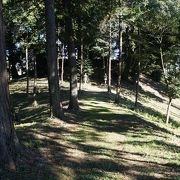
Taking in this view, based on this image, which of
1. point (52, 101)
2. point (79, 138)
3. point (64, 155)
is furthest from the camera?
point (52, 101)

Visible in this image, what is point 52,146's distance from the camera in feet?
42.9

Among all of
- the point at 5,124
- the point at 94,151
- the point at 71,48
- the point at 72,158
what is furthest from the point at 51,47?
the point at 5,124

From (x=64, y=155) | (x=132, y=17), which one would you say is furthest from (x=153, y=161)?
(x=132, y=17)

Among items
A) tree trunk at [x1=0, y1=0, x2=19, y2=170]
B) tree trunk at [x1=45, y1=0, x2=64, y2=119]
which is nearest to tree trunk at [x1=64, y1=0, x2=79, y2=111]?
tree trunk at [x1=45, y1=0, x2=64, y2=119]

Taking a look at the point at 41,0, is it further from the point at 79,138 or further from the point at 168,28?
the point at 168,28

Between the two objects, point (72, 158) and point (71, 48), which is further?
point (71, 48)

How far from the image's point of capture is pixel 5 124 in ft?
32.6

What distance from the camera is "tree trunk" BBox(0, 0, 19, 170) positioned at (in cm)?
973

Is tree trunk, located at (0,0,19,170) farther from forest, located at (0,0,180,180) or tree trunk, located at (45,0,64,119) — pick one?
tree trunk, located at (45,0,64,119)

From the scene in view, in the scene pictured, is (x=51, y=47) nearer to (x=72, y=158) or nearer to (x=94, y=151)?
(x=94, y=151)

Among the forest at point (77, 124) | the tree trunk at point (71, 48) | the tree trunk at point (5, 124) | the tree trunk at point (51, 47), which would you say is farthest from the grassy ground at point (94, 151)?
the tree trunk at point (71, 48)

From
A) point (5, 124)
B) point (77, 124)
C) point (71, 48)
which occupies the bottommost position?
point (77, 124)

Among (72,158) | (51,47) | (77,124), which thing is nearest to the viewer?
(72,158)

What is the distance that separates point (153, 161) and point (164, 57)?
81.5ft
